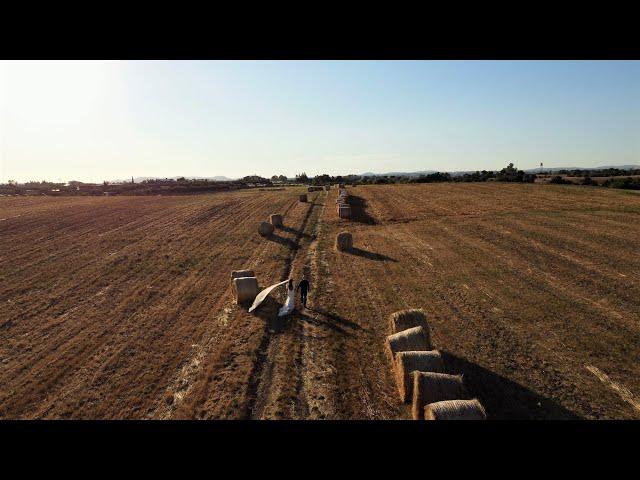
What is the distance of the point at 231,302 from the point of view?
15.4m

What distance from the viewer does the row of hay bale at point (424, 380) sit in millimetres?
7576

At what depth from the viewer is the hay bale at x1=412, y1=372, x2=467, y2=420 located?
828 centimetres

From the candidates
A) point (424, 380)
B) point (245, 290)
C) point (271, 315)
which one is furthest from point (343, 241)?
point (424, 380)

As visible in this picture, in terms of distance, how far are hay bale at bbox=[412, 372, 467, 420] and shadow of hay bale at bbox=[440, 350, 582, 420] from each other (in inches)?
39.9

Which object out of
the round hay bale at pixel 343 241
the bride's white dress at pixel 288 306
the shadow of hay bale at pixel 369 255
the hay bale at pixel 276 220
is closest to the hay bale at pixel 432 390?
the bride's white dress at pixel 288 306

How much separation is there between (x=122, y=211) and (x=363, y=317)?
136ft

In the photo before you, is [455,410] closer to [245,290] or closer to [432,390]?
[432,390]

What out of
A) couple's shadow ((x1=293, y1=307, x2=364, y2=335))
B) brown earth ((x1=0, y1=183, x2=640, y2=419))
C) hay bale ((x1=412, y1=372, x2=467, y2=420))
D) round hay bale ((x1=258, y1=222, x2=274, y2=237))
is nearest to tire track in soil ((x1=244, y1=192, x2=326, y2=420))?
brown earth ((x1=0, y1=183, x2=640, y2=419))

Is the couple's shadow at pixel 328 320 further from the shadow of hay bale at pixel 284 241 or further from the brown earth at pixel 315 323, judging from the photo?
the shadow of hay bale at pixel 284 241

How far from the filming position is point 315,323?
13.1 metres
